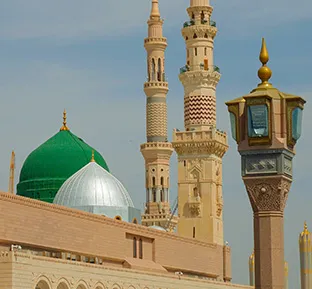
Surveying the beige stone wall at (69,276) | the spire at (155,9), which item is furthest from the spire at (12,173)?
the beige stone wall at (69,276)

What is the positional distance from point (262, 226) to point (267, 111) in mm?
2173

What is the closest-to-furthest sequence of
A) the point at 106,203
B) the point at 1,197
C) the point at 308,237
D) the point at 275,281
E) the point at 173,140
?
the point at 275,281 → the point at 1,197 → the point at 106,203 → the point at 173,140 → the point at 308,237

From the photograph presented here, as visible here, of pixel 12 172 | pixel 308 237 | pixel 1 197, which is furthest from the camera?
pixel 308 237

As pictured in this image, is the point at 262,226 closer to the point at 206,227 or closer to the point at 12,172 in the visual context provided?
the point at 206,227

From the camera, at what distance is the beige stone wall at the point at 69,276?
3203 centimetres

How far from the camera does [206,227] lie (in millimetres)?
58750

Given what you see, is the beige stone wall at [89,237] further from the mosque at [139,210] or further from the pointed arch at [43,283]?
the pointed arch at [43,283]

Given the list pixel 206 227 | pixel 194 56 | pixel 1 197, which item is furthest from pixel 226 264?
pixel 1 197

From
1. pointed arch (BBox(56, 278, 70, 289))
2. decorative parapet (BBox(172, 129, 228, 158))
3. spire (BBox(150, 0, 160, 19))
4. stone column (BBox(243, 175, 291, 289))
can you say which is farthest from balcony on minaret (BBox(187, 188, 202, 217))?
stone column (BBox(243, 175, 291, 289))

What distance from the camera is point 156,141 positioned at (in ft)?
212

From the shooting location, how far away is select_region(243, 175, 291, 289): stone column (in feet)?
64.6

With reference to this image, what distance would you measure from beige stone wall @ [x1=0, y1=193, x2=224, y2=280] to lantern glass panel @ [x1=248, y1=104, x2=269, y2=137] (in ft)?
56.4

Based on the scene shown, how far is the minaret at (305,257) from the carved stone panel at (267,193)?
48945 millimetres

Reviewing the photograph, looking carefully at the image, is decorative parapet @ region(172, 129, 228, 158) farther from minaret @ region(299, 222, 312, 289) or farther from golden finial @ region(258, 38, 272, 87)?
golden finial @ region(258, 38, 272, 87)
